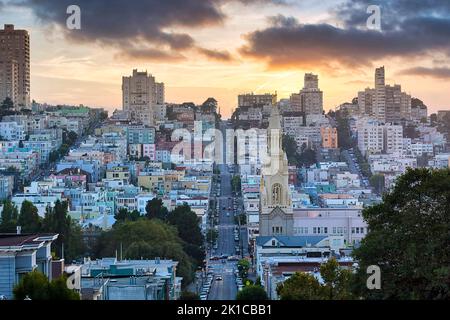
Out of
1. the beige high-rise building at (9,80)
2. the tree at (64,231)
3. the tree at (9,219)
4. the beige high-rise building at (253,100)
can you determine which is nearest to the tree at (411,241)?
the tree at (64,231)

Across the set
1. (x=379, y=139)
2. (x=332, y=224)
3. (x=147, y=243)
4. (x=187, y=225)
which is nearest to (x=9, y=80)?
(x=379, y=139)

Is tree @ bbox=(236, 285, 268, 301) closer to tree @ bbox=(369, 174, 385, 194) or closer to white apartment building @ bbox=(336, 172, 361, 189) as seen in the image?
tree @ bbox=(369, 174, 385, 194)

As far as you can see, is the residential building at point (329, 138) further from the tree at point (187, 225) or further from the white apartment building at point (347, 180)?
the tree at point (187, 225)

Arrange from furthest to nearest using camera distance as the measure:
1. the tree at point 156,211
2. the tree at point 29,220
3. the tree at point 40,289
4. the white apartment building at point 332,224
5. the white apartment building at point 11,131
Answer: the white apartment building at point 11,131
the tree at point 156,211
the white apartment building at point 332,224
the tree at point 29,220
the tree at point 40,289

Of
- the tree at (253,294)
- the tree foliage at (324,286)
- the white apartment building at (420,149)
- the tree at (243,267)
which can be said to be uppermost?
the white apartment building at (420,149)

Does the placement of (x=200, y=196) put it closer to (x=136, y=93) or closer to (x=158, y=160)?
(x=158, y=160)

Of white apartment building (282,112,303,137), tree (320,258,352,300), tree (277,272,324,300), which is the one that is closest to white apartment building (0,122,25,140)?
white apartment building (282,112,303,137)
